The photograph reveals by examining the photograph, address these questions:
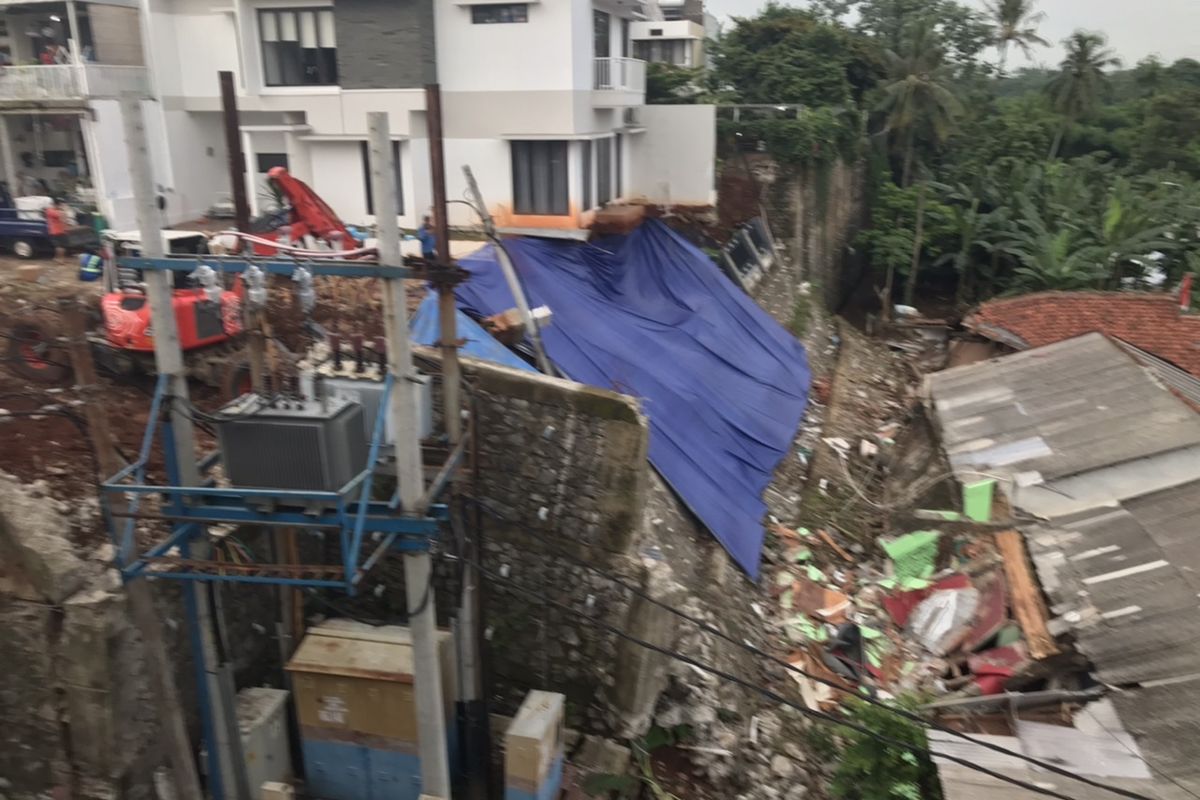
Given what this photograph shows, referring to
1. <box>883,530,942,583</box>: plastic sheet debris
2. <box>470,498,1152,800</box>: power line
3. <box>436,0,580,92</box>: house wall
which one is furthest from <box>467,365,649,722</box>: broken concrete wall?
<box>436,0,580,92</box>: house wall

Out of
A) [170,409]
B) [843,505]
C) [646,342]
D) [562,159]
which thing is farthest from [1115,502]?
[562,159]

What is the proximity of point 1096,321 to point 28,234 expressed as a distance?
19302 mm

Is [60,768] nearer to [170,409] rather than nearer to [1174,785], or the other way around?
[170,409]

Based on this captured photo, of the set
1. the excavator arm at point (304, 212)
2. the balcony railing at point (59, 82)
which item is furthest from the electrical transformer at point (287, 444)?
the balcony railing at point (59, 82)

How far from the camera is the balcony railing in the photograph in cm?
1730

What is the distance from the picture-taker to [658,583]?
8.37 m

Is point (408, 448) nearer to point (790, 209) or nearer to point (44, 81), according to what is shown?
point (44, 81)

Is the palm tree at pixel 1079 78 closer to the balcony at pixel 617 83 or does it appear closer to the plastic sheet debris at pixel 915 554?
the balcony at pixel 617 83

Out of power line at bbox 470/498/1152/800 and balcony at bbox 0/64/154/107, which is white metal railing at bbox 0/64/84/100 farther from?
power line at bbox 470/498/1152/800

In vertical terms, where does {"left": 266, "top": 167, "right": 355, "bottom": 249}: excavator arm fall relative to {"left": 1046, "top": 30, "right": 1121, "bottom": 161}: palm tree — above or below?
below

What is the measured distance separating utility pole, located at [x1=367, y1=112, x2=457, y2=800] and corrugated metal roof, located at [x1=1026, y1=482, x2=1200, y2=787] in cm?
567

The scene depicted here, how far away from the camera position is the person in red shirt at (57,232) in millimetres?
14742

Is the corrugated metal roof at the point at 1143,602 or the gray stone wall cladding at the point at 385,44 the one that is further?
the gray stone wall cladding at the point at 385,44

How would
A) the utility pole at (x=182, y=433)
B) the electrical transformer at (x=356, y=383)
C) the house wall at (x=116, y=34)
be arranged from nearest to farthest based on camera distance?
the utility pole at (x=182, y=433) < the electrical transformer at (x=356, y=383) < the house wall at (x=116, y=34)
